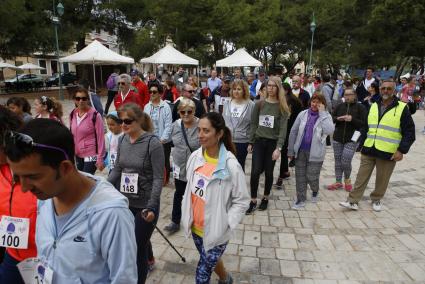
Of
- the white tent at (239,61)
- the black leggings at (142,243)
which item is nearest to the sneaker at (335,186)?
the black leggings at (142,243)

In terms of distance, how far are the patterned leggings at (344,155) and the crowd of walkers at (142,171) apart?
26mm

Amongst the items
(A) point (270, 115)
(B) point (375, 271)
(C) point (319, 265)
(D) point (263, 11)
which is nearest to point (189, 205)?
(C) point (319, 265)

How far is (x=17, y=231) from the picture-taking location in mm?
2082

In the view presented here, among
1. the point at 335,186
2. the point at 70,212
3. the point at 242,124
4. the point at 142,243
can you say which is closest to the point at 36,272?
the point at 70,212

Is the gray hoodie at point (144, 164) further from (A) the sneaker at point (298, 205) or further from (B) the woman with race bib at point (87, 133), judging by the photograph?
(A) the sneaker at point (298, 205)

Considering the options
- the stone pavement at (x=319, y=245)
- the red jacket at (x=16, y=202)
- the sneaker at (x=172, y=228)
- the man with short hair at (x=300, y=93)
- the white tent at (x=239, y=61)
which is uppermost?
the white tent at (x=239, y=61)

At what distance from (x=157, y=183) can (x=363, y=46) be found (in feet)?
83.2

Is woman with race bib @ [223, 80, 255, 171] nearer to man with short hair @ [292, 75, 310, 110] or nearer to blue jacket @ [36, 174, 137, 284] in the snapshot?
man with short hair @ [292, 75, 310, 110]


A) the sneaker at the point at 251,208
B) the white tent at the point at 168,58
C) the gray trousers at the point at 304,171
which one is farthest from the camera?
the white tent at the point at 168,58

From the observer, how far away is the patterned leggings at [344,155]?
6222 millimetres

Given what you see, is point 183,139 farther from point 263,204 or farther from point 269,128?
point 263,204

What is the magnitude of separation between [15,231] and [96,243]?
929 mm

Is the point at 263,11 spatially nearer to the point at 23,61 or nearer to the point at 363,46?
the point at 363,46

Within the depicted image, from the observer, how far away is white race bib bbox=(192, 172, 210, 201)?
2.95 metres
